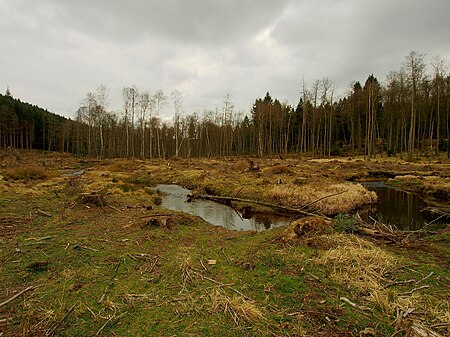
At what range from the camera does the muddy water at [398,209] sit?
13273mm

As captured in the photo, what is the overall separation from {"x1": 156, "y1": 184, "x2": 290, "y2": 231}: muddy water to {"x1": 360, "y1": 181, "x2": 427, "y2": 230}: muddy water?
222 inches

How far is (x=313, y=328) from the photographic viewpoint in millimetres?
4000

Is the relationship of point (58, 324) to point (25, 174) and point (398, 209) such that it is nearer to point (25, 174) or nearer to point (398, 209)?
point (398, 209)

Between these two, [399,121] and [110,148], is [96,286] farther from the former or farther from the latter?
[110,148]

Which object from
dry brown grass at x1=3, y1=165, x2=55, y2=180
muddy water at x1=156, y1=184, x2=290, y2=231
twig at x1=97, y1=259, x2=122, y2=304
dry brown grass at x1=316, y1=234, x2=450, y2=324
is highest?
dry brown grass at x1=3, y1=165, x2=55, y2=180

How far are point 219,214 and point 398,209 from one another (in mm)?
11625

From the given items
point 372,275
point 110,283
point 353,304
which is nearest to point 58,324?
point 110,283

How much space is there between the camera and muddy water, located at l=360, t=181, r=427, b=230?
1327 cm

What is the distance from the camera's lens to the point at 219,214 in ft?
49.5

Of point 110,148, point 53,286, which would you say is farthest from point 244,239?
point 110,148

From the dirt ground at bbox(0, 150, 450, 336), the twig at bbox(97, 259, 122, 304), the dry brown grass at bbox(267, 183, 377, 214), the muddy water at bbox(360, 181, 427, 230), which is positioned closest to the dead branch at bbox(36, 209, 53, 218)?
the dirt ground at bbox(0, 150, 450, 336)

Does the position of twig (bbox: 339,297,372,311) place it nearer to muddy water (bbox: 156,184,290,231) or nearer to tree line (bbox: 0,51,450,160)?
muddy water (bbox: 156,184,290,231)

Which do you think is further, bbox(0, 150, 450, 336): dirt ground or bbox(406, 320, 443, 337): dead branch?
bbox(0, 150, 450, 336): dirt ground

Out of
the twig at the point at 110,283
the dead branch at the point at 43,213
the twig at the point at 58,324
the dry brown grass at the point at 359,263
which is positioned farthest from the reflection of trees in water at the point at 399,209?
the dead branch at the point at 43,213
